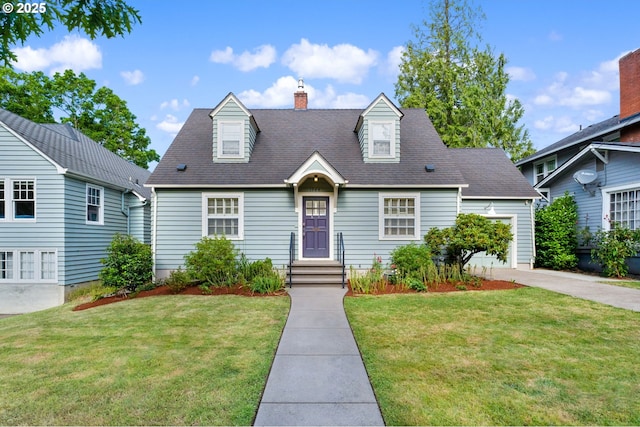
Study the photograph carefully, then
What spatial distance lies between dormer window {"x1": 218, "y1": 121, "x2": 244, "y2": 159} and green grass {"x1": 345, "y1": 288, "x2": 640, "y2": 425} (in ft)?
23.6

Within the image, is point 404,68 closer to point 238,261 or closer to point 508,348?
point 238,261

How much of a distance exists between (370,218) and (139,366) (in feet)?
27.3

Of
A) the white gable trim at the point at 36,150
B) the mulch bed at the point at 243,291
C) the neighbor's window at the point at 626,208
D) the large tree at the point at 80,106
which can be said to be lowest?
the mulch bed at the point at 243,291

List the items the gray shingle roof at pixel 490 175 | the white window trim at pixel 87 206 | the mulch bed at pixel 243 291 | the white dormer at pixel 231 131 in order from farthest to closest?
the gray shingle roof at pixel 490 175, the white window trim at pixel 87 206, the white dormer at pixel 231 131, the mulch bed at pixel 243 291

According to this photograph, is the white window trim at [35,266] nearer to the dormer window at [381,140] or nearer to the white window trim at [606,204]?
the dormer window at [381,140]

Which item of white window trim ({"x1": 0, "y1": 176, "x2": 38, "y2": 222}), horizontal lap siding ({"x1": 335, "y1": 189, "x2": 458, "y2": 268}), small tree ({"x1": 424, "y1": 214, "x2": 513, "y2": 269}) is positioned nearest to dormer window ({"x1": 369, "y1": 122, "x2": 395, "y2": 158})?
horizontal lap siding ({"x1": 335, "y1": 189, "x2": 458, "y2": 268})

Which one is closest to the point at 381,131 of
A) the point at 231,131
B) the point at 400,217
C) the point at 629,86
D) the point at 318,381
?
the point at 400,217

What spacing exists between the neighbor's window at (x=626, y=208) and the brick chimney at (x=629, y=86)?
391cm

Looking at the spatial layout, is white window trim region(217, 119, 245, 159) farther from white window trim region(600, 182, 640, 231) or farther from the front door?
white window trim region(600, 182, 640, 231)

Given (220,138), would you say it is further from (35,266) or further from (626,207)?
(626,207)

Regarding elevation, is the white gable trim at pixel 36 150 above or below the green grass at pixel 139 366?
above

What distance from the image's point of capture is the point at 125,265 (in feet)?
30.8

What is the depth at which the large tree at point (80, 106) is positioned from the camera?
22.8 meters

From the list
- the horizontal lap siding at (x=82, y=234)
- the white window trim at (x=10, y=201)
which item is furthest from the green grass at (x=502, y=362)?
the white window trim at (x=10, y=201)
